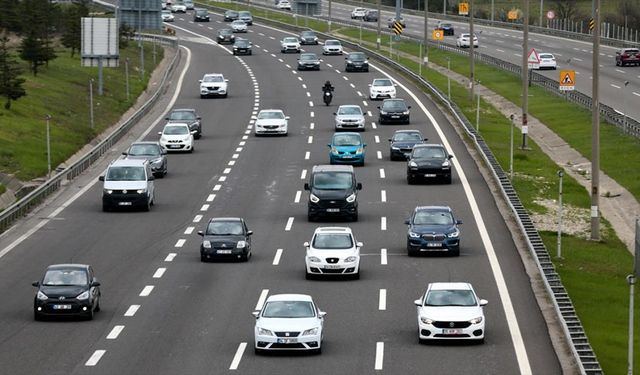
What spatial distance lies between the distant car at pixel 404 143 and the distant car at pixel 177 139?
1061 centimetres

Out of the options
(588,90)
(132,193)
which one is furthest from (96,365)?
(588,90)

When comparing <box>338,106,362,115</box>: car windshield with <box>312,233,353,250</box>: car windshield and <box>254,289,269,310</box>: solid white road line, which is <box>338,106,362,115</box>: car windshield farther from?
<box>254,289,269,310</box>: solid white road line

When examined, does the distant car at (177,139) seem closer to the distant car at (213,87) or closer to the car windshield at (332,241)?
the distant car at (213,87)

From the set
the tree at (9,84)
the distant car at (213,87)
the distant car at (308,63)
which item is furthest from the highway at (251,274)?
the distant car at (308,63)

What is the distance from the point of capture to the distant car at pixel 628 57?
120m

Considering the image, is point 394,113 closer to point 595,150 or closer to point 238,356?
point 595,150

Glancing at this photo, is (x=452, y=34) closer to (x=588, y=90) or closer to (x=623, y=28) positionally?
(x=623, y=28)

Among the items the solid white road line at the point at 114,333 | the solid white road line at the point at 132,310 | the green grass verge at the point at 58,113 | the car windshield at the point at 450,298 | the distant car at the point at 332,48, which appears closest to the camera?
the car windshield at the point at 450,298

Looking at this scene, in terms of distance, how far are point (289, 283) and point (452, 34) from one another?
382ft

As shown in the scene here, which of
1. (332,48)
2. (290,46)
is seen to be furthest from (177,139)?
(290,46)

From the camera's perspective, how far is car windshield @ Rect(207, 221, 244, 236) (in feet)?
160

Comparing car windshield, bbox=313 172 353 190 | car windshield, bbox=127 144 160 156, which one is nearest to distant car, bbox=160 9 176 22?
car windshield, bbox=127 144 160 156

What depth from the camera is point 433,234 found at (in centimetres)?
4894

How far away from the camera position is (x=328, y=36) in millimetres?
141375
